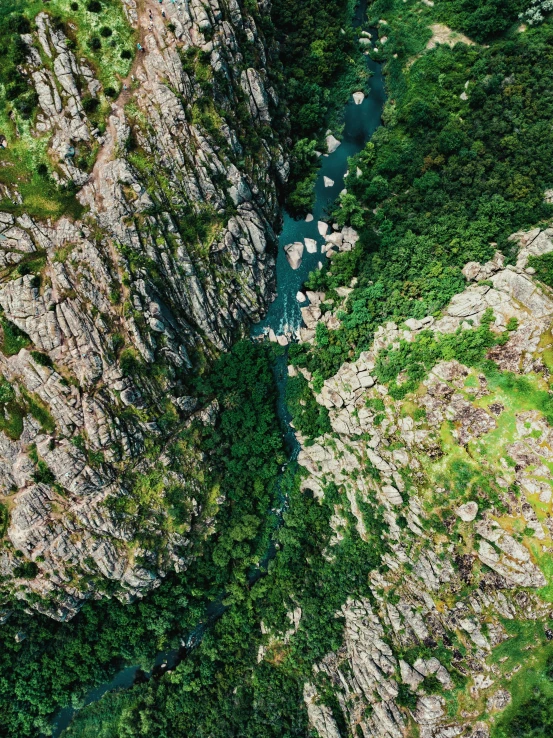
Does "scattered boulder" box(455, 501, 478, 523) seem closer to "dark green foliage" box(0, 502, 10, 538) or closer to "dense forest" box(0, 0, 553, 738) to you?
"dense forest" box(0, 0, 553, 738)

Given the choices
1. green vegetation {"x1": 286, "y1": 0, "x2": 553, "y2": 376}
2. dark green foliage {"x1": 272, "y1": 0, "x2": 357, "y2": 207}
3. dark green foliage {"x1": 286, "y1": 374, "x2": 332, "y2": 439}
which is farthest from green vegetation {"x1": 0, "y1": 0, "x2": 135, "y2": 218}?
dark green foliage {"x1": 286, "y1": 374, "x2": 332, "y2": 439}

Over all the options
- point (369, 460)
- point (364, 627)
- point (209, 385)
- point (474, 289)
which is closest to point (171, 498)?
point (209, 385)

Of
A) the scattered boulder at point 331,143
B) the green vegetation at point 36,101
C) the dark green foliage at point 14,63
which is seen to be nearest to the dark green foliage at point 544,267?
the scattered boulder at point 331,143

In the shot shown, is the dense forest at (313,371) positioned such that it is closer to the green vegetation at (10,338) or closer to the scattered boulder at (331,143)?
the scattered boulder at (331,143)

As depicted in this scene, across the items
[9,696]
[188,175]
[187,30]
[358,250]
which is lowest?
[9,696]

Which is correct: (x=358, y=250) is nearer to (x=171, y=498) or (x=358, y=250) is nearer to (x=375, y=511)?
(x=375, y=511)

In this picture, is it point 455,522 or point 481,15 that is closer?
point 455,522

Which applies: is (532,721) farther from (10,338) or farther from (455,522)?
(10,338)

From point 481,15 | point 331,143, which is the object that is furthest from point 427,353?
point 481,15
